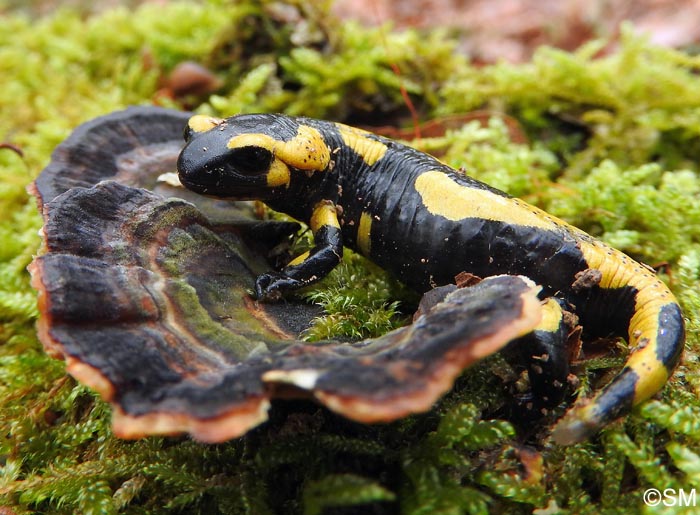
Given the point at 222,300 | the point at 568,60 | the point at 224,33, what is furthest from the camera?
the point at 224,33

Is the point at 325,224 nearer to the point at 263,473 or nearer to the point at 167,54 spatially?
the point at 263,473

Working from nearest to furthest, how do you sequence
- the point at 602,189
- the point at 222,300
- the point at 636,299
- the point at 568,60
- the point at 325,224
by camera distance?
the point at 222,300 → the point at 636,299 → the point at 325,224 → the point at 602,189 → the point at 568,60

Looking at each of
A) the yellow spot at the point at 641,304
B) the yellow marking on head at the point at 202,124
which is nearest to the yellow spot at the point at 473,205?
the yellow spot at the point at 641,304

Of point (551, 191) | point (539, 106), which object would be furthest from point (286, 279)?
point (539, 106)

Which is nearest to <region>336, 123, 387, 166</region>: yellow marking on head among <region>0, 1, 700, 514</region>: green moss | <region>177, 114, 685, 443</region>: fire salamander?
<region>177, 114, 685, 443</region>: fire salamander

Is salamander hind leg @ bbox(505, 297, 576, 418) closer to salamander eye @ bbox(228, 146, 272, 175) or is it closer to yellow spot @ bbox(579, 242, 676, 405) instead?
yellow spot @ bbox(579, 242, 676, 405)

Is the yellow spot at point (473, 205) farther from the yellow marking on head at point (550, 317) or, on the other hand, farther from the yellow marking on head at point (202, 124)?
the yellow marking on head at point (202, 124)
